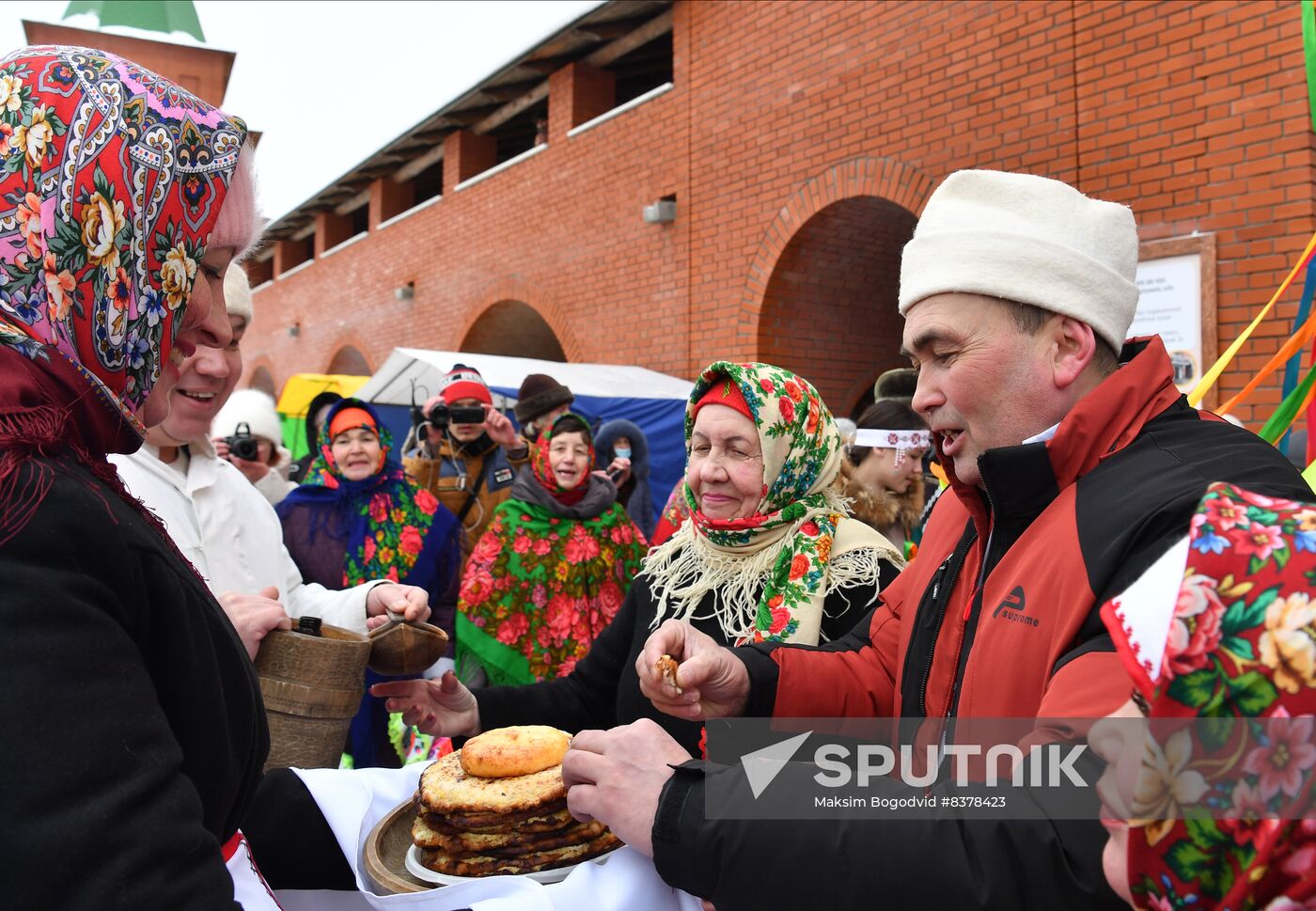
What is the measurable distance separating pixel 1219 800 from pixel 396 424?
8784 millimetres

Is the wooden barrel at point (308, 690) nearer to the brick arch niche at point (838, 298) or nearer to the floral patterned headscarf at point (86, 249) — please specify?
the floral patterned headscarf at point (86, 249)

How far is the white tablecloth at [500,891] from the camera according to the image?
1155 mm

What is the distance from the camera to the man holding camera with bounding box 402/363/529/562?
17.4 feet

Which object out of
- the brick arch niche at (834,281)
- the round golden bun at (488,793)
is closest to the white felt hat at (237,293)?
the round golden bun at (488,793)

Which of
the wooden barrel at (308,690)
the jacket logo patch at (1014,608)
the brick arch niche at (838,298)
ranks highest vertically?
the brick arch niche at (838,298)

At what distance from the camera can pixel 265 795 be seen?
4.77ft

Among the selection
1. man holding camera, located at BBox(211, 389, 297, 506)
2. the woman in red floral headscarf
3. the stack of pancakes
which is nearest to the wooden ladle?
the stack of pancakes

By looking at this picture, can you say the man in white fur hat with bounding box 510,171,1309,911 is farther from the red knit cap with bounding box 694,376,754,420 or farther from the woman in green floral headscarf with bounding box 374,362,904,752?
the red knit cap with bounding box 694,376,754,420

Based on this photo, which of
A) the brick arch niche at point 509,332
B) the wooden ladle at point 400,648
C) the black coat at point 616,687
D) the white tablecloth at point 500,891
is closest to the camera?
the white tablecloth at point 500,891

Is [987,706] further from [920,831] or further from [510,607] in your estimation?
[510,607]

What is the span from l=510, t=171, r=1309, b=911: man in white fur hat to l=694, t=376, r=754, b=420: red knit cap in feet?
2.95

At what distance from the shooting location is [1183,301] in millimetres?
5406

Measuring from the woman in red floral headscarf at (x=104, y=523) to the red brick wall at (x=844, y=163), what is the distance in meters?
5.59

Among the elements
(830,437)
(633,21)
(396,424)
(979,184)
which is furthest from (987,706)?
(633,21)
